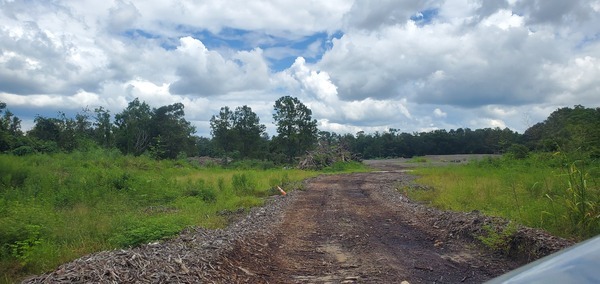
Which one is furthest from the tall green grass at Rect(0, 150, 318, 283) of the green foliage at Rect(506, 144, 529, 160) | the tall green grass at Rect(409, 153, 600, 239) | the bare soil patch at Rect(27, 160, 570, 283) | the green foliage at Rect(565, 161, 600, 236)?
the green foliage at Rect(506, 144, 529, 160)

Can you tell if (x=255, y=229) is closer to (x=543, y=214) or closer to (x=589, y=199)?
(x=543, y=214)

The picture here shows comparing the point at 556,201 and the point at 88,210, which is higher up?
the point at 556,201

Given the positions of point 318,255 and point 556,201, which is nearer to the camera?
point 318,255

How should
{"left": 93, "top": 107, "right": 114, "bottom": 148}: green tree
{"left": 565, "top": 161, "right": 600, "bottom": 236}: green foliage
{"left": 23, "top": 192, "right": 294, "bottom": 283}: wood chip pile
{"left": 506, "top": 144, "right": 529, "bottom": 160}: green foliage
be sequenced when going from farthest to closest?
{"left": 93, "top": 107, "right": 114, "bottom": 148}: green tree
{"left": 506, "top": 144, "right": 529, "bottom": 160}: green foliage
{"left": 565, "top": 161, "right": 600, "bottom": 236}: green foliage
{"left": 23, "top": 192, "right": 294, "bottom": 283}: wood chip pile

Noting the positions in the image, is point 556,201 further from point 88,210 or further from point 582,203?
point 88,210

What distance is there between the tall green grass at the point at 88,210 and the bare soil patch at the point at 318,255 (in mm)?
985

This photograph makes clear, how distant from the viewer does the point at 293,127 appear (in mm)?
57156

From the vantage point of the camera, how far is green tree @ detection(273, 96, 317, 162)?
5656 cm

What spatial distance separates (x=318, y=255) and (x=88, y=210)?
22.1 feet

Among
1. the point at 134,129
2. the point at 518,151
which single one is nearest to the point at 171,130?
the point at 134,129

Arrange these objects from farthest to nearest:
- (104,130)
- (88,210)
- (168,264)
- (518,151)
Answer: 1. (104,130)
2. (518,151)
3. (88,210)
4. (168,264)

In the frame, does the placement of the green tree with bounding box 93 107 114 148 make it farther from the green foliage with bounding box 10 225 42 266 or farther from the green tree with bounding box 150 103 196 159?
the green foliage with bounding box 10 225 42 266

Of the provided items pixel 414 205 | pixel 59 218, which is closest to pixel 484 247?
pixel 414 205

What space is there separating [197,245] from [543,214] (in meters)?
6.29
